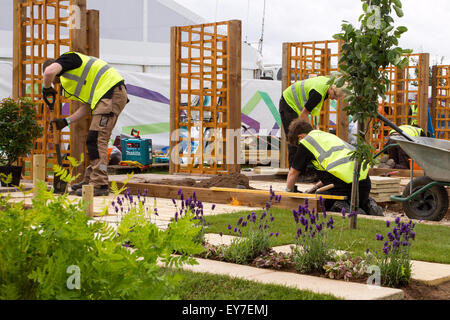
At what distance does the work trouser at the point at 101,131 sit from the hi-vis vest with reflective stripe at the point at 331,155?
2156mm

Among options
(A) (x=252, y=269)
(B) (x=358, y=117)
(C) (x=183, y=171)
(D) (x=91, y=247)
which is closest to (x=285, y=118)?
(C) (x=183, y=171)

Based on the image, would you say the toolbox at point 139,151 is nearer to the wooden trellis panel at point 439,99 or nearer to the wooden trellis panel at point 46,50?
the wooden trellis panel at point 46,50

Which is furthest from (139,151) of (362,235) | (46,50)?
(362,235)

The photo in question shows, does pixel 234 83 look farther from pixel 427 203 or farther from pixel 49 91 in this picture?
pixel 427 203

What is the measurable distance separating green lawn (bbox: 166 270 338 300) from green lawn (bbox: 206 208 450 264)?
809 mm

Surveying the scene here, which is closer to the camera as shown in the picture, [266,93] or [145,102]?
[145,102]

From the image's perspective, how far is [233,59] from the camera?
9.91 m

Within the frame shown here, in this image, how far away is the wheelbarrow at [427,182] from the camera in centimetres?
583

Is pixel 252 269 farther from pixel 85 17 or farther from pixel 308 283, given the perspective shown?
pixel 85 17

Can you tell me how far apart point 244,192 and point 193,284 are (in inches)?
142

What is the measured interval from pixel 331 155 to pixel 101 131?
2562 mm

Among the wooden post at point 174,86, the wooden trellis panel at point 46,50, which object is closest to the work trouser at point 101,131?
the wooden trellis panel at point 46,50

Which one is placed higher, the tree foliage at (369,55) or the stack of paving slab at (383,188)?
the tree foliage at (369,55)
